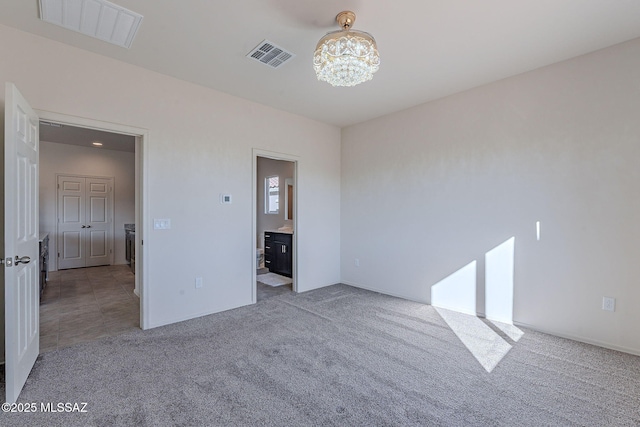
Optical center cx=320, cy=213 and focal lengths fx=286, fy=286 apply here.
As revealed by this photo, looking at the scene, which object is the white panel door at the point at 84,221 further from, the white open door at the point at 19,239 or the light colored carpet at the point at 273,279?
the white open door at the point at 19,239

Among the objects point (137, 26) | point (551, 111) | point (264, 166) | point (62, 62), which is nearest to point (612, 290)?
point (551, 111)

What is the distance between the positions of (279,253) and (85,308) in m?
3.04

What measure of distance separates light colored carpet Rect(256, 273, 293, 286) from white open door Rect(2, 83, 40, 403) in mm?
3061

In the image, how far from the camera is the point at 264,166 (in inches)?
285

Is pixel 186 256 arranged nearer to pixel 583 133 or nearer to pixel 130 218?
pixel 583 133

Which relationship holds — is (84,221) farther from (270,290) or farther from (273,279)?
(270,290)

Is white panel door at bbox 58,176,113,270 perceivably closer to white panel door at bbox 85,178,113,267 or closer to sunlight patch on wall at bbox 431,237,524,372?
white panel door at bbox 85,178,113,267

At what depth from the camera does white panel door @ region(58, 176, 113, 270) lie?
636 centimetres

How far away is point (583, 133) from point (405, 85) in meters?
1.86

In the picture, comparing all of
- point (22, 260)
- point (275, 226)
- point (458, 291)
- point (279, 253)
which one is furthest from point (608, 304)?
point (275, 226)

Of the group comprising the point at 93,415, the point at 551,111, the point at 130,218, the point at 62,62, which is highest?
the point at 62,62

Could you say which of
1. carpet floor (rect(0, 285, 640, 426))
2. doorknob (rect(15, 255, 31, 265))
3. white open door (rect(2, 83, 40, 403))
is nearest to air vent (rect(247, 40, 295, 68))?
white open door (rect(2, 83, 40, 403))

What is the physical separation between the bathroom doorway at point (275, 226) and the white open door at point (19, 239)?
2.33 m

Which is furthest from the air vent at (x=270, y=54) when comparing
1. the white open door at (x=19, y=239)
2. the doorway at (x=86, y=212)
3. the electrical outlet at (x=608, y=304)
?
the electrical outlet at (x=608, y=304)
